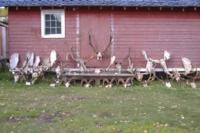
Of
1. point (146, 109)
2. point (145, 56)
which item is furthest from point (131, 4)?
point (146, 109)

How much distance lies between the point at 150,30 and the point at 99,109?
6.63 meters

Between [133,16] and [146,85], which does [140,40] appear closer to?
[133,16]

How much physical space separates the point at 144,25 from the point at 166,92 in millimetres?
3778

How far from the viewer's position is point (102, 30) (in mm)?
16672

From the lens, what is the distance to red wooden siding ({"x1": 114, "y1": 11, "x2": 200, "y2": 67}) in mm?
16641

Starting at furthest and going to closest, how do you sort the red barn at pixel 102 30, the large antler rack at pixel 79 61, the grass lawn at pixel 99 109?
1. the red barn at pixel 102 30
2. the large antler rack at pixel 79 61
3. the grass lawn at pixel 99 109

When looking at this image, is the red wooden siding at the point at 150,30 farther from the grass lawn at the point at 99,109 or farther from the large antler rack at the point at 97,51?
the grass lawn at the point at 99,109

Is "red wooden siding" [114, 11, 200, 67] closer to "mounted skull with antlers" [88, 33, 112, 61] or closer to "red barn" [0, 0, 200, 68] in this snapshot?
"red barn" [0, 0, 200, 68]

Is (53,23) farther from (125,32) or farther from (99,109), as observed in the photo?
(99,109)

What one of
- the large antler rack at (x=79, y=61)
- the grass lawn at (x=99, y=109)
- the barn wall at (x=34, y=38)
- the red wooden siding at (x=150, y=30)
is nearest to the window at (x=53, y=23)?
the barn wall at (x=34, y=38)

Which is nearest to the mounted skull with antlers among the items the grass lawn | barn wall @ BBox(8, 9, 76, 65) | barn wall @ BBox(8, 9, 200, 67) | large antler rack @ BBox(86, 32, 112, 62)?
→ large antler rack @ BBox(86, 32, 112, 62)

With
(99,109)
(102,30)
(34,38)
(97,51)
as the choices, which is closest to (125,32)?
(102,30)

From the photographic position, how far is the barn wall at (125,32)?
16.6m

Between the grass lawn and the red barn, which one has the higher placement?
the red barn
